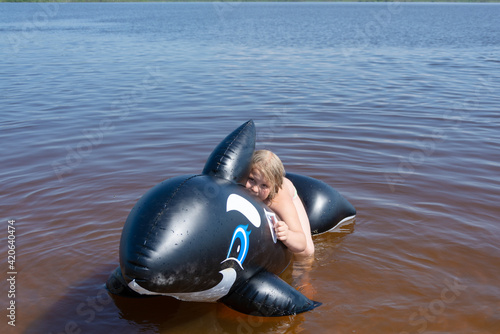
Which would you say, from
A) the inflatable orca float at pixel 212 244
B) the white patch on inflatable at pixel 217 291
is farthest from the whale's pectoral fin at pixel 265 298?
the white patch on inflatable at pixel 217 291

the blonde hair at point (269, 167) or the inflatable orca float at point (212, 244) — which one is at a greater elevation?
the blonde hair at point (269, 167)

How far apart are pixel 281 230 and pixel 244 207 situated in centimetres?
57

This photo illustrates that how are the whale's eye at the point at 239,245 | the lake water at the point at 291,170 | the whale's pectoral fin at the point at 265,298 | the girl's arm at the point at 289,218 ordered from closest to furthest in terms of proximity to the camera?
1. the whale's eye at the point at 239,245
2. the whale's pectoral fin at the point at 265,298
3. the lake water at the point at 291,170
4. the girl's arm at the point at 289,218

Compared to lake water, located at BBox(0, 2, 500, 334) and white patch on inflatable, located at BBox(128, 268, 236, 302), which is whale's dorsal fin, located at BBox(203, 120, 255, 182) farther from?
lake water, located at BBox(0, 2, 500, 334)

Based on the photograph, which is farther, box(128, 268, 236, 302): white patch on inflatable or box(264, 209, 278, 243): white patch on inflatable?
box(264, 209, 278, 243): white patch on inflatable

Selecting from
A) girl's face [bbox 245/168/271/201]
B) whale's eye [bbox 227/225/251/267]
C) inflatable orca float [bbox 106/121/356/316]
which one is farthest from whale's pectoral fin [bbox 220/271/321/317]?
girl's face [bbox 245/168/271/201]

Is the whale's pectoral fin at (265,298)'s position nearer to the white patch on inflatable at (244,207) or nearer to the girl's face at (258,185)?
the white patch on inflatable at (244,207)

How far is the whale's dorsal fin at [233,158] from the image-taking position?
4312mm

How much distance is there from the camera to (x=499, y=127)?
1069 cm

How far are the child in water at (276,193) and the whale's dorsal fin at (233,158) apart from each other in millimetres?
172

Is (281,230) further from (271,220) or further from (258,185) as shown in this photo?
(258,185)

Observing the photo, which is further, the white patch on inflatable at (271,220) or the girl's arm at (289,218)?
the girl's arm at (289,218)

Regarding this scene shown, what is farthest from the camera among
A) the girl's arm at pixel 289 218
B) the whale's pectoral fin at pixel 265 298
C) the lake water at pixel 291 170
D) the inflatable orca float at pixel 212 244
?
the girl's arm at pixel 289 218

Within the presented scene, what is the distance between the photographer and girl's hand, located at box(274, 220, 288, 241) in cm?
454
